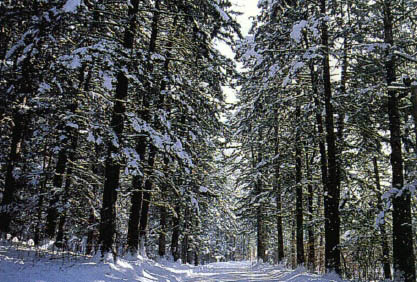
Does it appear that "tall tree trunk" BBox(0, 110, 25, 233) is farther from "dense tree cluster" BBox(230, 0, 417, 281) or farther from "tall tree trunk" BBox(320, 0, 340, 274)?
"tall tree trunk" BBox(320, 0, 340, 274)

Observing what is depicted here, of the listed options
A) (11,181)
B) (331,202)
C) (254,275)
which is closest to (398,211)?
(331,202)

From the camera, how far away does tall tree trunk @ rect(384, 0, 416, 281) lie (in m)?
7.63

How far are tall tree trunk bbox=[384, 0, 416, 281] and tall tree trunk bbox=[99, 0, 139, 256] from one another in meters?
7.47

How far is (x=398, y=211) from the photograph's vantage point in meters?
7.94

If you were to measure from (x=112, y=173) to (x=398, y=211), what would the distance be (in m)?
8.14

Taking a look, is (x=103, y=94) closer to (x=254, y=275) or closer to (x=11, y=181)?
(x=11, y=181)

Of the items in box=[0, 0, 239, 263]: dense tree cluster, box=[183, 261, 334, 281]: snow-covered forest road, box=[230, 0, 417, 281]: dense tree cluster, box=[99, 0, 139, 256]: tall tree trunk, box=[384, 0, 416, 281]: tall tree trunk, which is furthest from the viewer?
box=[183, 261, 334, 281]: snow-covered forest road

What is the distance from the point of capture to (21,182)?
11328 mm

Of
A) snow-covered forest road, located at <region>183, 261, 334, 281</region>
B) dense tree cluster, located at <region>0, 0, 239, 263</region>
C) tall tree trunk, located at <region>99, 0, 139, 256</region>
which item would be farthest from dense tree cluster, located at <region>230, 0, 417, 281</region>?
tall tree trunk, located at <region>99, 0, 139, 256</region>

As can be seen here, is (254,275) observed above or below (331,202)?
below

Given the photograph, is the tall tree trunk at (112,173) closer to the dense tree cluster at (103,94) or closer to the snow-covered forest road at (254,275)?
the dense tree cluster at (103,94)

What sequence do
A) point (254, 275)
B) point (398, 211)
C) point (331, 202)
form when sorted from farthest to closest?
point (254, 275), point (331, 202), point (398, 211)

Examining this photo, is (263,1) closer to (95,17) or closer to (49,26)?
(95,17)

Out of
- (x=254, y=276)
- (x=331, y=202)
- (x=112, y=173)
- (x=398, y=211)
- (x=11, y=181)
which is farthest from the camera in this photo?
(x=254, y=276)
